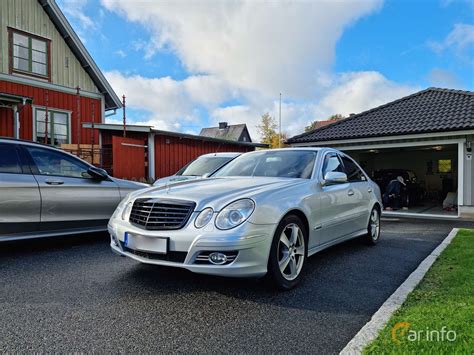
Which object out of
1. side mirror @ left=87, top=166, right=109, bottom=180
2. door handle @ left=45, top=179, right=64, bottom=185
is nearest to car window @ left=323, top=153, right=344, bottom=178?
side mirror @ left=87, top=166, right=109, bottom=180

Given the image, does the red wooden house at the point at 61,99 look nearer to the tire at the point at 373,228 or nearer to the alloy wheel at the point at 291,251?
the tire at the point at 373,228

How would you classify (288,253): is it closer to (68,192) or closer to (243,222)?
(243,222)

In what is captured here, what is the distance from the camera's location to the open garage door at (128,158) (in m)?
13.7

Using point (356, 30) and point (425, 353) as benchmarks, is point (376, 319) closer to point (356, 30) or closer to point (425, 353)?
point (425, 353)

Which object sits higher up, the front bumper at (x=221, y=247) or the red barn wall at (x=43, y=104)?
the red barn wall at (x=43, y=104)

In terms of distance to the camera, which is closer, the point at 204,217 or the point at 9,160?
the point at 204,217

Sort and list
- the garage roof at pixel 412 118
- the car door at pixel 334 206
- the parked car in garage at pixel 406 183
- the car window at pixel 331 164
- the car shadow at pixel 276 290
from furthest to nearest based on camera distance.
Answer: the parked car in garage at pixel 406 183 → the garage roof at pixel 412 118 → the car window at pixel 331 164 → the car door at pixel 334 206 → the car shadow at pixel 276 290

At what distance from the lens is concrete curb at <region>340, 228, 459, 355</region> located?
229 centimetres

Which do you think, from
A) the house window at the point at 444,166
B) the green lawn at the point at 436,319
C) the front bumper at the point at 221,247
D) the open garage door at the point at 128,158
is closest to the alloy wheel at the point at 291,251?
the front bumper at the point at 221,247

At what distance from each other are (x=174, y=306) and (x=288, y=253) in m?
1.26

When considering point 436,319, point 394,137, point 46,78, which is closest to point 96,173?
point 436,319

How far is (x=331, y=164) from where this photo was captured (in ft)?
15.9

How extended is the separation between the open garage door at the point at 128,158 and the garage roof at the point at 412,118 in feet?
21.6

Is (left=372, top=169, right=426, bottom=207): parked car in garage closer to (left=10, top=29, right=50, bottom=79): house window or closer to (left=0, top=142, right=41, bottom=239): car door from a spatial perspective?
(left=0, top=142, right=41, bottom=239): car door
